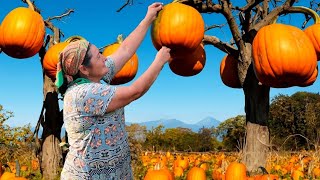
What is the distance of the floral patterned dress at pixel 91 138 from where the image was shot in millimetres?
2176

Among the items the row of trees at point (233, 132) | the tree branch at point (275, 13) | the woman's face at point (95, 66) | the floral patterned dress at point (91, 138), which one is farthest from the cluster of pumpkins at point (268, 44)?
the row of trees at point (233, 132)

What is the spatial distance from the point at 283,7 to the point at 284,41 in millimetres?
790

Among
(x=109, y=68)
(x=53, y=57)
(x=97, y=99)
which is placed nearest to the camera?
(x=97, y=99)

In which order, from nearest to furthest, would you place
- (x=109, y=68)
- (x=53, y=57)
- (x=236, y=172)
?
(x=109, y=68) → (x=236, y=172) → (x=53, y=57)

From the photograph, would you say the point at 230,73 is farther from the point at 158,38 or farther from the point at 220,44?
the point at 158,38

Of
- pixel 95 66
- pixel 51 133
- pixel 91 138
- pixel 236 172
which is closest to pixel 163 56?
pixel 95 66

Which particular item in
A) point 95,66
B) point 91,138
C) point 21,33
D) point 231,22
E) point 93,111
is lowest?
point 91,138

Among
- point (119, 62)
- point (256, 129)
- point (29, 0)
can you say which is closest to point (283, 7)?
point (256, 129)

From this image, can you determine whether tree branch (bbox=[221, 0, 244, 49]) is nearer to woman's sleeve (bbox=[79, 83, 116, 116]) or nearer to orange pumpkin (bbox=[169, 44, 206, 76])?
orange pumpkin (bbox=[169, 44, 206, 76])

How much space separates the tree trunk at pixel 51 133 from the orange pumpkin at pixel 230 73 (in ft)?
7.60

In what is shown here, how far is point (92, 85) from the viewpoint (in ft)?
7.16

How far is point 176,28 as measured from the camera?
9.64 ft

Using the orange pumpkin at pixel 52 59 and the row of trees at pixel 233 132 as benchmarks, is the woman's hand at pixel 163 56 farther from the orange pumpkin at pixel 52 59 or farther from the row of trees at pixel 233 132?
the row of trees at pixel 233 132

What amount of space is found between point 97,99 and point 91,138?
0.24 m
